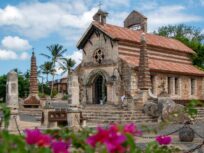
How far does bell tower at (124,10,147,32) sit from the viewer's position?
146 feet

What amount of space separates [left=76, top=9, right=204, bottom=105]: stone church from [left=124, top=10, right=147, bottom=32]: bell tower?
12.2 feet

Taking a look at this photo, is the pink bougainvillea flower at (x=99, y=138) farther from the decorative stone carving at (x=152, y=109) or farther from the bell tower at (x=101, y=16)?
the bell tower at (x=101, y=16)

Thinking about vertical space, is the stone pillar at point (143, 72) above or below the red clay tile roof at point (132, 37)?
below

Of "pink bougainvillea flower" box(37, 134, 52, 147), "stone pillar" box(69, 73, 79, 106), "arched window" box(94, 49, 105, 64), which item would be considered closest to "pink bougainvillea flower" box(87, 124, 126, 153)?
"pink bougainvillea flower" box(37, 134, 52, 147)

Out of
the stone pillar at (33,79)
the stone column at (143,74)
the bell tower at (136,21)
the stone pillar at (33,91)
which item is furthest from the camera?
the bell tower at (136,21)

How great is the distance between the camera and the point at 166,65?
3756 cm

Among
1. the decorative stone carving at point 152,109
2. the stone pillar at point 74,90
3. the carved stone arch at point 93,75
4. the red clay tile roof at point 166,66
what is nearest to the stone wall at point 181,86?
the red clay tile roof at point 166,66

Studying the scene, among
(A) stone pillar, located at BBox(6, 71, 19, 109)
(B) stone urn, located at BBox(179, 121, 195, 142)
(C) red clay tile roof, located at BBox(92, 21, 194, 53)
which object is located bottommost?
(B) stone urn, located at BBox(179, 121, 195, 142)

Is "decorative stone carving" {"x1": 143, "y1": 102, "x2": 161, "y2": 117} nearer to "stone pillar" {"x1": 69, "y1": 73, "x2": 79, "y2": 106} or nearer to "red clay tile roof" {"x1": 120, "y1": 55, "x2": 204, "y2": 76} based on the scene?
"red clay tile roof" {"x1": 120, "y1": 55, "x2": 204, "y2": 76}

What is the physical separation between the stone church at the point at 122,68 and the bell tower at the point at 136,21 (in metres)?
3.72

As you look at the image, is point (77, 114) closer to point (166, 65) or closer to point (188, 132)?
point (188, 132)

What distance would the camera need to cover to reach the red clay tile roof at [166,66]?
1344 inches

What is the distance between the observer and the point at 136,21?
149 feet

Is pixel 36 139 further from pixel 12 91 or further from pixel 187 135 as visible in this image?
pixel 12 91
